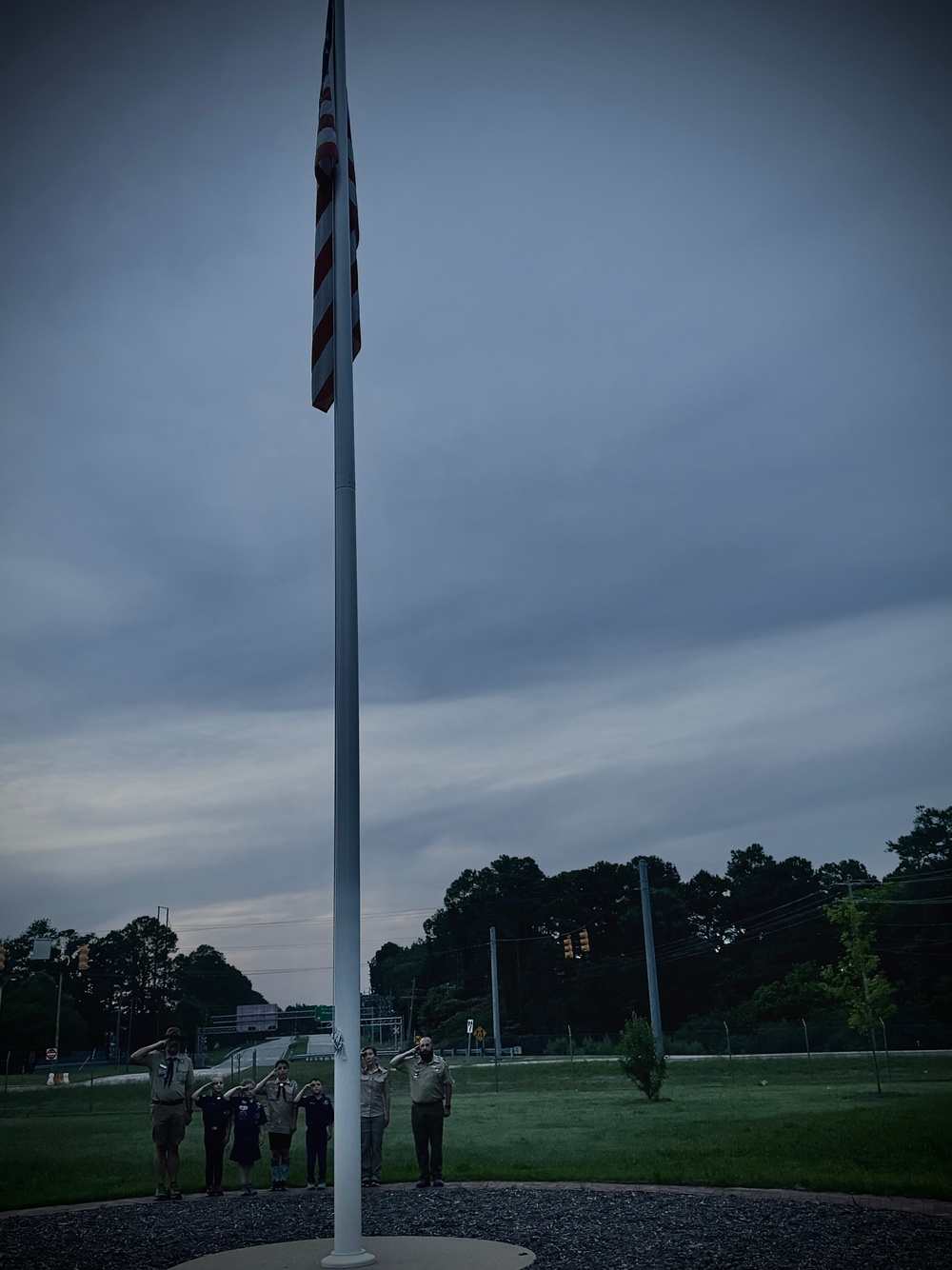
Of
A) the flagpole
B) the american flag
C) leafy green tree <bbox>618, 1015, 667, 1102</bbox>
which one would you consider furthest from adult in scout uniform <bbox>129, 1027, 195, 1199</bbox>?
leafy green tree <bbox>618, 1015, 667, 1102</bbox>

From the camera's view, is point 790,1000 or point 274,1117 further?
point 790,1000

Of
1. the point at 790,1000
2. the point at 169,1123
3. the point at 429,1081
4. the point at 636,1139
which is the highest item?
the point at 429,1081

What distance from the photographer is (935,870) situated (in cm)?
6694

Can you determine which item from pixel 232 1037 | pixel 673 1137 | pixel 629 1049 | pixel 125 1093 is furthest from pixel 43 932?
pixel 673 1137

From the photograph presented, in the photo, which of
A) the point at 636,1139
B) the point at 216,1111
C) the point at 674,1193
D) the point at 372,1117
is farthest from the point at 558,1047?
the point at 674,1193

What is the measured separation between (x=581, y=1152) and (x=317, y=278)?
1248 centimetres

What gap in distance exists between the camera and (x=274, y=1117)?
12.4 meters

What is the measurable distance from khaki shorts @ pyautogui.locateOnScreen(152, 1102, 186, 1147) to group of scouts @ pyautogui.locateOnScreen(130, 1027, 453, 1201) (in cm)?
1

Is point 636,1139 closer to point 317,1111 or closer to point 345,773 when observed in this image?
point 317,1111

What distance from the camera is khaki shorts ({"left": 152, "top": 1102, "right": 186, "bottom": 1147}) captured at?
1172 centimetres

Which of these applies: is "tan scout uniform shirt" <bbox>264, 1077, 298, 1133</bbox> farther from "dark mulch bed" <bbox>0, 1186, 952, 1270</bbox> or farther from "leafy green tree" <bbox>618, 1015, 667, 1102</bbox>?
"leafy green tree" <bbox>618, 1015, 667, 1102</bbox>

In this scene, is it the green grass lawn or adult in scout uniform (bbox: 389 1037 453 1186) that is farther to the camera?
the green grass lawn

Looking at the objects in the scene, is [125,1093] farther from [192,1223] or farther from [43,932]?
[43,932]

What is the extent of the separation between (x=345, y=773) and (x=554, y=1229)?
433 centimetres
